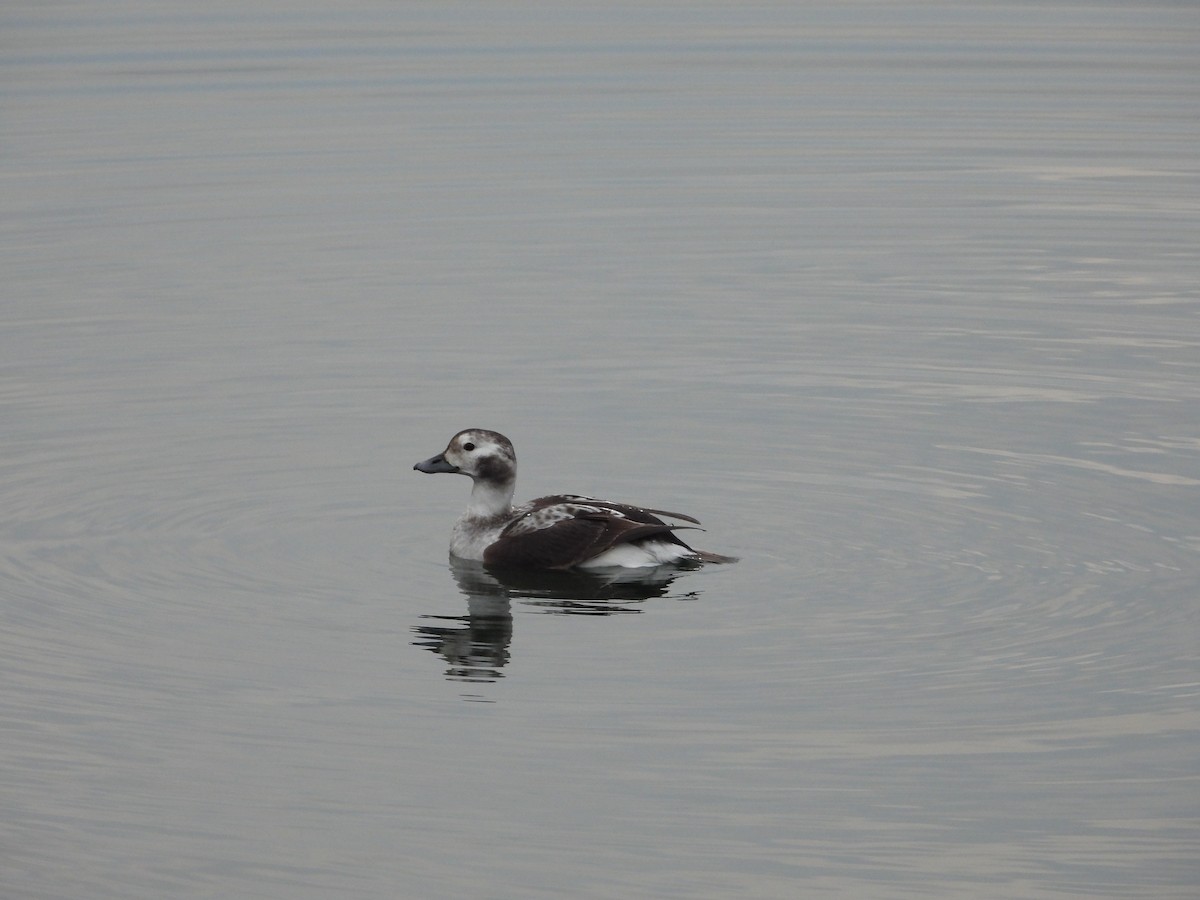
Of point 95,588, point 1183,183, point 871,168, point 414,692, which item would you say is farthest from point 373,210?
point 414,692

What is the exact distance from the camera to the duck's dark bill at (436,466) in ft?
51.2

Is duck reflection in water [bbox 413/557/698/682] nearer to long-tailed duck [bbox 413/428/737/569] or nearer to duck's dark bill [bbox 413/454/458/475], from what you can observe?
long-tailed duck [bbox 413/428/737/569]

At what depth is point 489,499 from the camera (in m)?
15.4

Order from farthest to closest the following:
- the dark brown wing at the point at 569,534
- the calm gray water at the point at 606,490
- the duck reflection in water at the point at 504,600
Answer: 1. the dark brown wing at the point at 569,534
2. the duck reflection in water at the point at 504,600
3. the calm gray water at the point at 606,490

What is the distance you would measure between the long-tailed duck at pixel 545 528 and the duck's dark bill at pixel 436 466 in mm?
72

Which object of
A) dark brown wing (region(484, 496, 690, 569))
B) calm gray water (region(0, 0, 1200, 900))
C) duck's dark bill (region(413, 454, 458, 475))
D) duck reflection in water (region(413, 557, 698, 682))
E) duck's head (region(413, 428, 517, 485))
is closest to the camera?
calm gray water (region(0, 0, 1200, 900))

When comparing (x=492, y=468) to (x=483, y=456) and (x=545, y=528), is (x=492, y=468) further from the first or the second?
(x=545, y=528)

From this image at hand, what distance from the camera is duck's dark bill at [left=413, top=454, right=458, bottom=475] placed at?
15.6 meters

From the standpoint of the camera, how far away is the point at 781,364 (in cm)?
1936

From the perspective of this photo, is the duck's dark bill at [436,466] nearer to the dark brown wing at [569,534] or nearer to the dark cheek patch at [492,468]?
the dark cheek patch at [492,468]

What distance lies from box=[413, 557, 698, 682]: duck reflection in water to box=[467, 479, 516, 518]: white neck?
456 millimetres

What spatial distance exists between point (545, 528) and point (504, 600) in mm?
911

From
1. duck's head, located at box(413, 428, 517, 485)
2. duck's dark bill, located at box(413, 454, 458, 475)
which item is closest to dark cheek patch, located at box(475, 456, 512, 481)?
duck's head, located at box(413, 428, 517, 485)

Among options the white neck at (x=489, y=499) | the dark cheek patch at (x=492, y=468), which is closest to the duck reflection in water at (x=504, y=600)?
the white neck at (x=489, y=499)
